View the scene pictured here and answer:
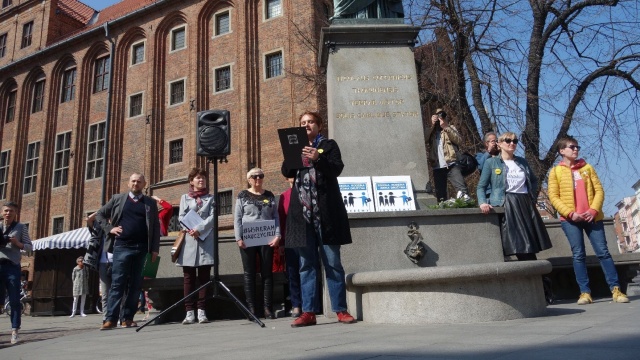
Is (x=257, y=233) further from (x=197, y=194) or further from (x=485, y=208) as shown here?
(x=485, y=208)

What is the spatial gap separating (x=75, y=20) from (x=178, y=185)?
58.4 feet

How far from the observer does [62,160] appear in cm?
3042

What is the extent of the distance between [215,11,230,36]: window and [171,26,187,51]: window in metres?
1.97

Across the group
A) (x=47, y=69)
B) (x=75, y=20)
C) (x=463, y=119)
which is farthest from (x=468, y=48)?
(x=75, y=20)

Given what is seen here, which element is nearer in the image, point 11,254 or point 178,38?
point 11,254

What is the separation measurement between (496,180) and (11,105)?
36.0 metres

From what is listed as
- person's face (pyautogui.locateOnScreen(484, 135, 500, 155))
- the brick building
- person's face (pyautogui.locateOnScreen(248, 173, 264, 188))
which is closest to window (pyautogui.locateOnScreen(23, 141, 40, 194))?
the brick building

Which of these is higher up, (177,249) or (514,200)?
(514,200)

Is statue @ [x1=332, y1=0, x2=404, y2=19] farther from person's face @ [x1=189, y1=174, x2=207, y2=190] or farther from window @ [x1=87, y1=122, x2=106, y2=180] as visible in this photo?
window @ [x1=87, y1=122, x2=106, y2=180]

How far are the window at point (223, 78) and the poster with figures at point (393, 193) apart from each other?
2022 centimetres

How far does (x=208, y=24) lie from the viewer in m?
27.0

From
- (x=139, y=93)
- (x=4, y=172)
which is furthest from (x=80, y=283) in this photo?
(x=4, y=172)

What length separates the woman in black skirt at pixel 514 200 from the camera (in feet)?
18.1

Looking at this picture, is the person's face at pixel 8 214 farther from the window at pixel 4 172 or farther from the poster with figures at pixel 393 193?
the window at pixel 4 172
